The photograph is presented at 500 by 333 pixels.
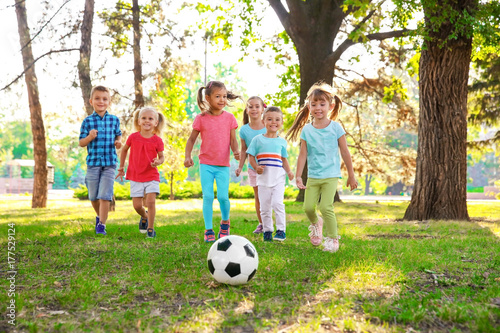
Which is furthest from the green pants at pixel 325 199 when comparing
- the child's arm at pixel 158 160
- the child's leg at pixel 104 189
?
the child's leg at pixel 104 189

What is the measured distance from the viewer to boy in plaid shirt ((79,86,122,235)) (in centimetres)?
647

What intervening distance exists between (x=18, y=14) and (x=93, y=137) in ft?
35.9

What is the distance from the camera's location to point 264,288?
3.59m

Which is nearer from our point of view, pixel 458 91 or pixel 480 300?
pixel 480 300

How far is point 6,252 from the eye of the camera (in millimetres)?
5281

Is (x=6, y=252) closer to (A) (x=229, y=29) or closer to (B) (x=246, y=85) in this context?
(A) (x=229, y=29)

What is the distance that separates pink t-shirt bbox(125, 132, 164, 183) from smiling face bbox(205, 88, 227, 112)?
128 centimetres

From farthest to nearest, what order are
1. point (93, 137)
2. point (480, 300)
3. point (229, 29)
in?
point (229, 29) < point (93, 137) < point (480, 300)

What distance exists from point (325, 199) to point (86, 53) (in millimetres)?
8792

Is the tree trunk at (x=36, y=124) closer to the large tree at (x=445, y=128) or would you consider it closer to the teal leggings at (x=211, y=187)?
the teal leggings at (x=211, y=187)

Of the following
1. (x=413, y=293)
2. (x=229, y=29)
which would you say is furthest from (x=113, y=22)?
(x=413, y=293)

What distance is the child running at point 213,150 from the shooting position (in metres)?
5.91

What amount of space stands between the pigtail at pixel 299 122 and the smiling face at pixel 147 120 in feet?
6.84

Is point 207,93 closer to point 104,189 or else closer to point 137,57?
point 104,189
